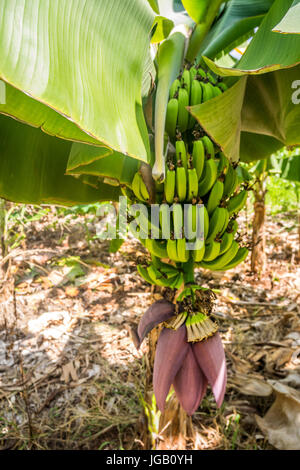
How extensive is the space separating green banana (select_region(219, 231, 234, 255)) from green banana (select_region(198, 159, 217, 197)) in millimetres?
111

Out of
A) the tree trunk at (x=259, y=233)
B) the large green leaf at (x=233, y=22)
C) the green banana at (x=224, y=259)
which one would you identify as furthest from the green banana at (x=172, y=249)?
the tree trunk at (x=259, y=233)

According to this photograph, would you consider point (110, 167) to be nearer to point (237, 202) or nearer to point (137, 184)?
point (137, 184)

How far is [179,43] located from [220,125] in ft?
0.97

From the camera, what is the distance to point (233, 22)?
867mm

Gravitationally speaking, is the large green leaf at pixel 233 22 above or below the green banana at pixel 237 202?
above

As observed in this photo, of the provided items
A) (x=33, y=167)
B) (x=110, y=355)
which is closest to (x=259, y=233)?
(x=110, y=355)

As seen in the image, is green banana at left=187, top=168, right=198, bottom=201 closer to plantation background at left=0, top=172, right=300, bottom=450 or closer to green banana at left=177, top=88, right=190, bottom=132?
green banana at left=177, top=88, right=190, bottom=132

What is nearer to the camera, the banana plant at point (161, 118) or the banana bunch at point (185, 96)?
the banana plant at point (161, 118)

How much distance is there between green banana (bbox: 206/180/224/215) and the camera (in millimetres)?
716

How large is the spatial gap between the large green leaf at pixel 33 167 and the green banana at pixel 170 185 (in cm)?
40

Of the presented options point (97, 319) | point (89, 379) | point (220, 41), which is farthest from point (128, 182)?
point (97, 319)

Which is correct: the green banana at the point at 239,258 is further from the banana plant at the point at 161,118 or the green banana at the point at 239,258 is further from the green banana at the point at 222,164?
the green banana at the point at 222,164

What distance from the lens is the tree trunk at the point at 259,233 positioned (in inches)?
95.0

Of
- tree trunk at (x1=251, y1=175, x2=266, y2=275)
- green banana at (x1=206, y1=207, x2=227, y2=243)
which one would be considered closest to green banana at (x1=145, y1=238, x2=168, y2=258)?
green banana at (x1=206, y1=207, x2=227, y2=243)
